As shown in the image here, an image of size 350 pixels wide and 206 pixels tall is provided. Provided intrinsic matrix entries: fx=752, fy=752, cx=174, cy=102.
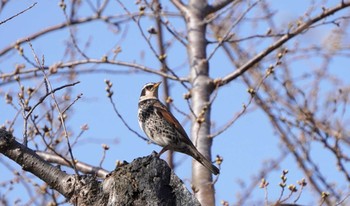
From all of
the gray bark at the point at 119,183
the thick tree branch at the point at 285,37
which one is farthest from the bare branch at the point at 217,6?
the gray bark at the point at 119,183

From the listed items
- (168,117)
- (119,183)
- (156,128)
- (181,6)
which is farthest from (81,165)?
(119,183)

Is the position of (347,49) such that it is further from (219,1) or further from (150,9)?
(150,9)

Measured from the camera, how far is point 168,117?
752 centimetres

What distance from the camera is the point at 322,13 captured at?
799cm

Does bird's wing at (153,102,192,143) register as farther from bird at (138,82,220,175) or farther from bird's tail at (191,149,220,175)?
bird's tail at (191,149,220,175)

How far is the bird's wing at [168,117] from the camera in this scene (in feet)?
24.2

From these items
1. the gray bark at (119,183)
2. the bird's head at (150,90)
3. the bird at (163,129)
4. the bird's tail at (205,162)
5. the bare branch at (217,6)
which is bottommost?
the gray bark at (119,183)

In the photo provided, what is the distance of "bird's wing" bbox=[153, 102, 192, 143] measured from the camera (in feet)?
24.2

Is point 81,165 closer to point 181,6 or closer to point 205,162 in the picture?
point 205,162

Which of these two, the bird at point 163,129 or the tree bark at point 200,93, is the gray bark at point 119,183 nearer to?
the tree bark at point 200,93

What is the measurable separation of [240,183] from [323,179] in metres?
0.96

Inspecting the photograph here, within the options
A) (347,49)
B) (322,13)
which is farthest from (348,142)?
(322,13)

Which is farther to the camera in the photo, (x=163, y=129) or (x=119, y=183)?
(x=163, y=129)

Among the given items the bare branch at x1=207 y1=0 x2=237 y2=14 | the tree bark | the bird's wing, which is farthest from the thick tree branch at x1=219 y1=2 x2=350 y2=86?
the bare branch at x1=207 y1=0 x2=237 y2=14
